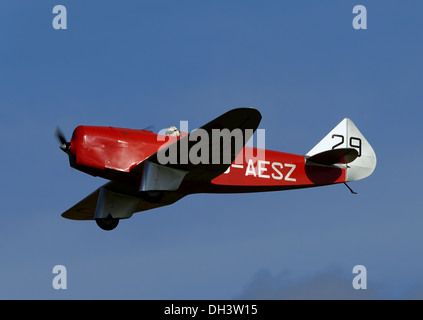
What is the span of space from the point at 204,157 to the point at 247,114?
2043mm

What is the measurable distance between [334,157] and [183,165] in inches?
187

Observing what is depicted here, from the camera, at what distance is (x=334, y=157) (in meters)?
22.5

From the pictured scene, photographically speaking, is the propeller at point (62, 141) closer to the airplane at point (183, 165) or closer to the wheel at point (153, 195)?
the airplane at point (183, 165)

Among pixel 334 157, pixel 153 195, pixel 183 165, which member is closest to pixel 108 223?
pixel 153 195

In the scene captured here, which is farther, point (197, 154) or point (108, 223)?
point (108, 223)

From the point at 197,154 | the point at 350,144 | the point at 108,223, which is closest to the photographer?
the point at 197,154

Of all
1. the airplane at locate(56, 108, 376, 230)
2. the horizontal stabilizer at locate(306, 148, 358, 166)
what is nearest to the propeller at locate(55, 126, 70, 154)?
the airplane at locate(56, 108, 376, 230)

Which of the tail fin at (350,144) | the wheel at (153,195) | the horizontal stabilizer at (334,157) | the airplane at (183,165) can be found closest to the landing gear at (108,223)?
the airplane at (183,165)

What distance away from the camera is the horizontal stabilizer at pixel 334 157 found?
73.1 ft

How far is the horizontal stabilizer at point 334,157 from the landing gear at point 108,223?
206 inches

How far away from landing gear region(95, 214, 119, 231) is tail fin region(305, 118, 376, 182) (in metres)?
5.64

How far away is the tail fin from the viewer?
23.7 metres

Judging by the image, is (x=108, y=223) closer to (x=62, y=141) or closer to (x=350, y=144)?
(x=62, y=141)

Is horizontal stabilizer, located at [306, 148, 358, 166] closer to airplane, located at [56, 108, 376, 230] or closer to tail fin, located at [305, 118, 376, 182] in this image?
airplane, located at [56, 108, 376, 230]
